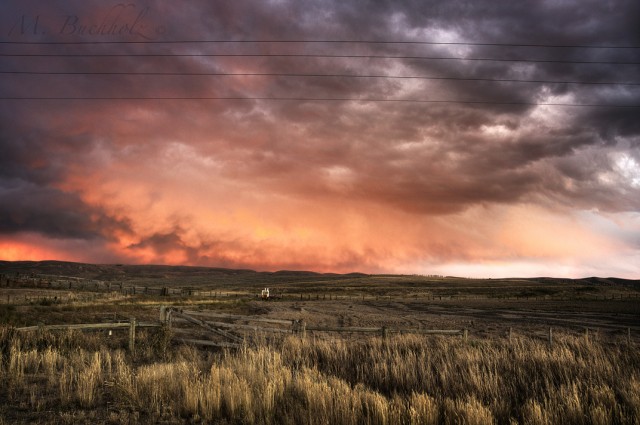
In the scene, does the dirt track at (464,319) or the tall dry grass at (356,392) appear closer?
the tall dry grass at (356,392)

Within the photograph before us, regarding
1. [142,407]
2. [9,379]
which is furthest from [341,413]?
[9,379]

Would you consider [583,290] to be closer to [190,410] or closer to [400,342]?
[400,342]

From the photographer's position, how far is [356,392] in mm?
7352

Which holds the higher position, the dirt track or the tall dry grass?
the tall dry grass

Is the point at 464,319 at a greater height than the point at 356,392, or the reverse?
the point at 356,392

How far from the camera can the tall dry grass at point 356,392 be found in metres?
6.38

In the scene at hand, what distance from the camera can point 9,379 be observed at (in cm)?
926

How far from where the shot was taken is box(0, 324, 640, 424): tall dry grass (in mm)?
6375

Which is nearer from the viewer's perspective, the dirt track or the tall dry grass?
the tall dry grass

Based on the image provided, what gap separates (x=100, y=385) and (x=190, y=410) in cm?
292

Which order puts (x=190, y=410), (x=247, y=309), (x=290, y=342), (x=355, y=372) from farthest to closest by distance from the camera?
1. (x=247, y=309)
2. (x=290, y=342)
3. (x=355, y=372)
4. (x=190, y=410)

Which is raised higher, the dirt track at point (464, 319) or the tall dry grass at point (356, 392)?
the tall dry grass at point (356, 392)

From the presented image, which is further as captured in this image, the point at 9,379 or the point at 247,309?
the point at 247,309

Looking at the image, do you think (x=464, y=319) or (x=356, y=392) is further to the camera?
(x=464, y=319)
